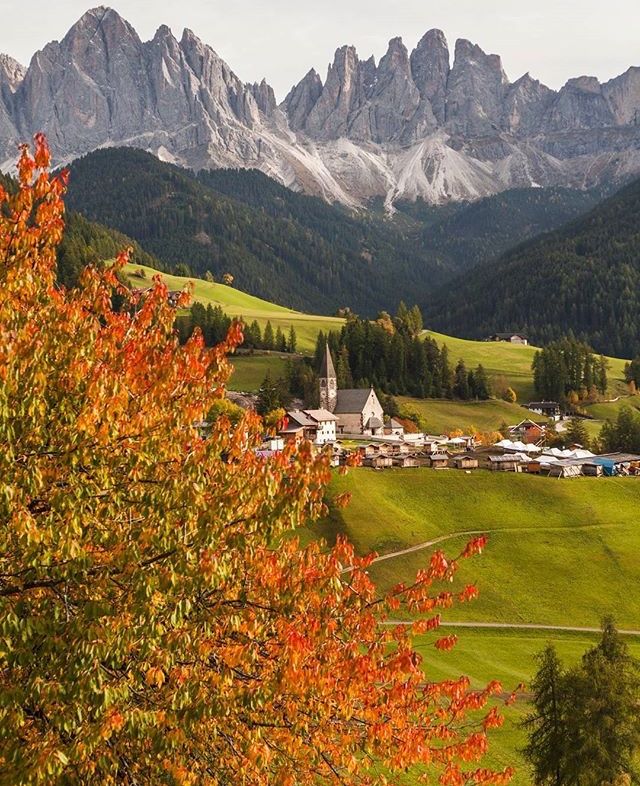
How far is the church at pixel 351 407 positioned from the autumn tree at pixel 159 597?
12335cm

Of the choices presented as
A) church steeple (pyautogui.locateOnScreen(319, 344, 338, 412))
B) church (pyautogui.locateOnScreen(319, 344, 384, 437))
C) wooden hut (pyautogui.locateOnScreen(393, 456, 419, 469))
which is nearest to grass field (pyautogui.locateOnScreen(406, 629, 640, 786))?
wooden hut (pyautogui.locateOnScreen(393, 456, 419, 469))

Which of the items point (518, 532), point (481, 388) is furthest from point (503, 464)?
point (481, 388)

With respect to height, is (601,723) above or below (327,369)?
below

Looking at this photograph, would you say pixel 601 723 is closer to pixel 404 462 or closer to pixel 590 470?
pixel 404 462

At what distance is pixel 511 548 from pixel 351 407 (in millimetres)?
66457

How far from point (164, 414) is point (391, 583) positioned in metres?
60.3

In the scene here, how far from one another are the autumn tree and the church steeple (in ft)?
424

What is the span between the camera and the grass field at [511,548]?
202ft

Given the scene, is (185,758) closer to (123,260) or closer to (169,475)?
(169,475)

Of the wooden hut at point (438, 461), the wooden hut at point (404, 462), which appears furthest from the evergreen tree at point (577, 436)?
the wooden hut at point (404, 462)

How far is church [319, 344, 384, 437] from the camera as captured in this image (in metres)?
140

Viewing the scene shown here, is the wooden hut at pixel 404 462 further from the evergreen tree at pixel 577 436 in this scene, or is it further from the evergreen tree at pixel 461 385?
the evergreen tree at pixel 461 385

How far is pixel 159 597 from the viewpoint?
12.0m

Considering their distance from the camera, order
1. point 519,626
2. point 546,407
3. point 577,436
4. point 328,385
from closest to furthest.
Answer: point 519,626 → point 577,436 → point 328,385 → point 546,407
